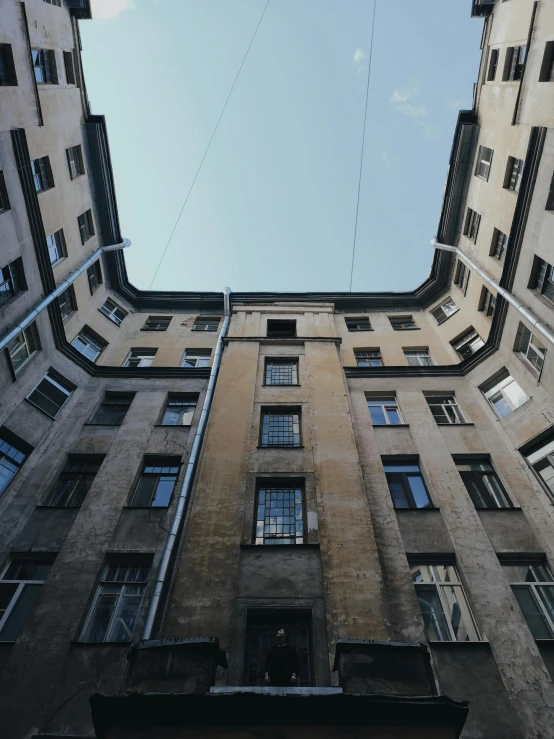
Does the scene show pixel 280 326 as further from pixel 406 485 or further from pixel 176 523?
pixel 176 523

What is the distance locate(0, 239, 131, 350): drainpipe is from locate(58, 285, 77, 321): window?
106cm

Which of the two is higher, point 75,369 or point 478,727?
point 75,369

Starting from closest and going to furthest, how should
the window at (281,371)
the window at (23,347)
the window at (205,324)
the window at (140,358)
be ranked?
the window at (23,347) → the window at (281,371) → the window at (140,358) → the window at (205,324)

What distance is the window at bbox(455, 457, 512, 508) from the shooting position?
563 inches

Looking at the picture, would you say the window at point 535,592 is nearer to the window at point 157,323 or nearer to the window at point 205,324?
the window at point 205,324

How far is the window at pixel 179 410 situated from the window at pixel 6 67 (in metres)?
12.5

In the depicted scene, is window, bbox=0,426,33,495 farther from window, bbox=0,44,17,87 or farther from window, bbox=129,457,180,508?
window, bbox=0,44,17,87

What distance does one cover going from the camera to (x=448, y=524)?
13.2 m

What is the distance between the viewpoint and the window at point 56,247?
1909cm

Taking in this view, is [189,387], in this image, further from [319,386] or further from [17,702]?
[17,702]

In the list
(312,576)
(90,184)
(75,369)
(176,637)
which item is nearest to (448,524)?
(312,576)

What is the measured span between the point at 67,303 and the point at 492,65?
2314cm

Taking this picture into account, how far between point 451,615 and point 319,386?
360 inches

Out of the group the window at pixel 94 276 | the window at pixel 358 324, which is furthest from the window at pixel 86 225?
the window at pixel 358 324
